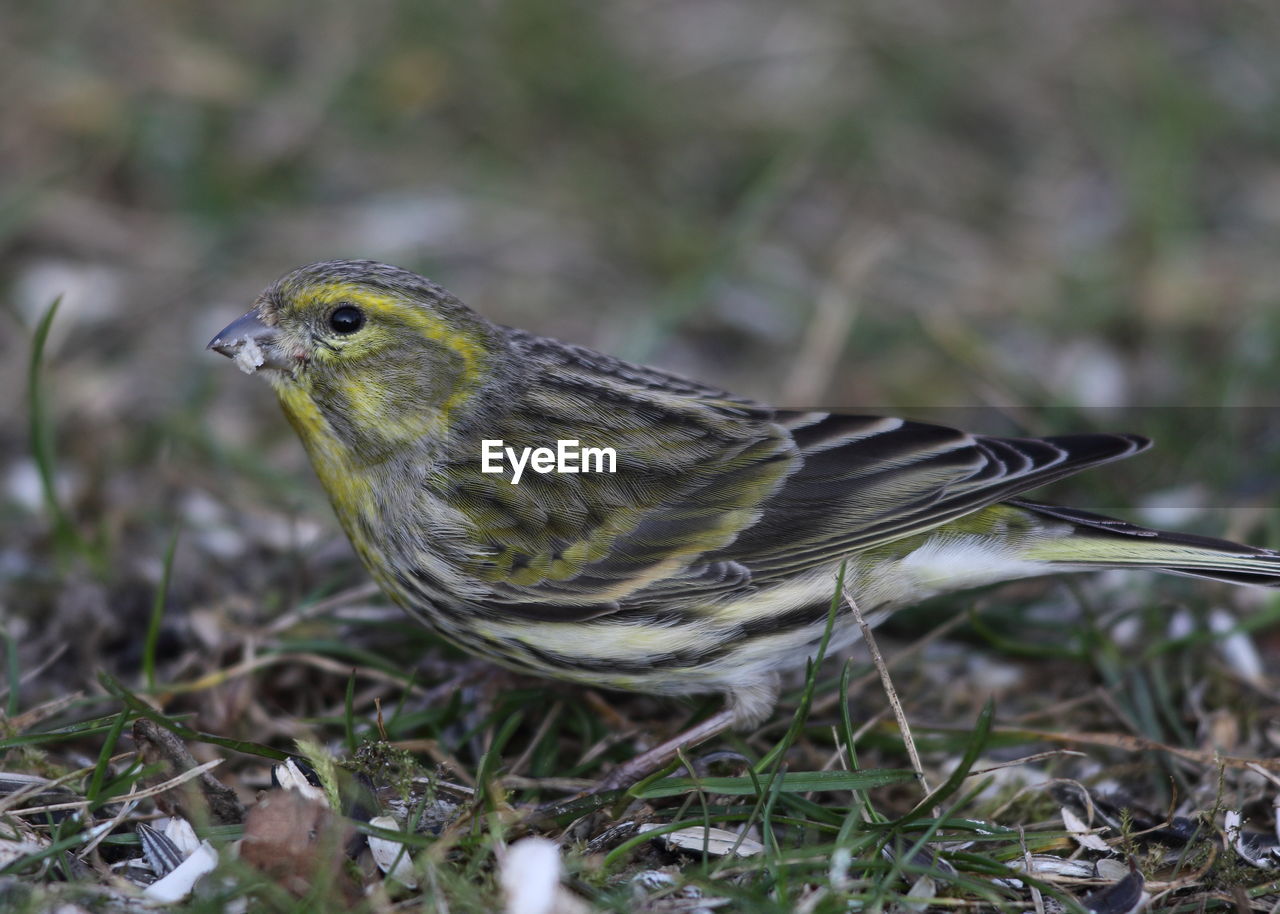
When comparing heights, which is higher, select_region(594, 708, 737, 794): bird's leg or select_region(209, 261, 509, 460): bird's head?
select_region(209, 261, 509, 460): bird's head

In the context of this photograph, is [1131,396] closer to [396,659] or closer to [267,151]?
[396,659]

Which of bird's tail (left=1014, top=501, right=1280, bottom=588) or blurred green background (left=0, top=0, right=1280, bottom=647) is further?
blurred green background (left=0, top=0, right=1280, bottom=647)

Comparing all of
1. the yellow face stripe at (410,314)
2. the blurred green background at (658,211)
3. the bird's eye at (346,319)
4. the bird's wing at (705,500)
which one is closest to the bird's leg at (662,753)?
the bird's wing at (705,500)

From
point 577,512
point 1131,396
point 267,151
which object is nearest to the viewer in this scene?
point 577,512

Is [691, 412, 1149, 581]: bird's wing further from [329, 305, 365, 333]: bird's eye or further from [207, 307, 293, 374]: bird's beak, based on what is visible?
[207, 307, 293, 374]: bird's beak

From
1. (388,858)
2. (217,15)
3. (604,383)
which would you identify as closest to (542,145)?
(217,15)

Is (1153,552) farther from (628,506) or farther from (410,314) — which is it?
(410,314)

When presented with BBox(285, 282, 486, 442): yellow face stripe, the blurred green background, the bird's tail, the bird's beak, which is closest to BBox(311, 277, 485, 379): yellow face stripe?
BBox(285, 282, 486, 442): yellow face stripe
